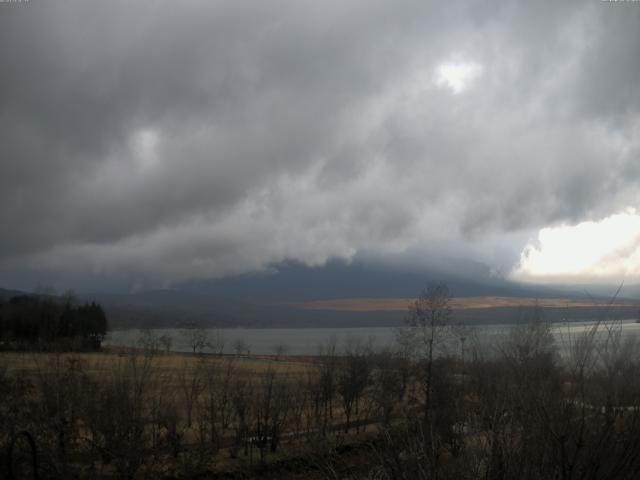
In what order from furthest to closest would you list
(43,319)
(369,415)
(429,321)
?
(43,319), (429,321), (369,415)

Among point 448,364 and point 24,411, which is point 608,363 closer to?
point 24,411

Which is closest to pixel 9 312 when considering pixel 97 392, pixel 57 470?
pixel 97 392

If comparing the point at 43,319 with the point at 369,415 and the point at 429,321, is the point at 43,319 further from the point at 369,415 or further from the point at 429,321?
the point at 429,321

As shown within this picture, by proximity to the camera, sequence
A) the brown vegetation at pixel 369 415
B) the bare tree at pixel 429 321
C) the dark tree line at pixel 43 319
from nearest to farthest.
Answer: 1. the brown vegetation at pixel 369 415
2. the bare tree at pixel 429 321
3. the dark tree line at pixel 43 319

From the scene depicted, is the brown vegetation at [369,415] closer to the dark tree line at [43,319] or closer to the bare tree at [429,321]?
the bare tree at [429,321]

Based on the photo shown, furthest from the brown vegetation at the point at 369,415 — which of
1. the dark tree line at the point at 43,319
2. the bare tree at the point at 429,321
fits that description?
the dark tree line at the point at 43,319

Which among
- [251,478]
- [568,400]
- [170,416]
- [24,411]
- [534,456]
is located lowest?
[251,478]

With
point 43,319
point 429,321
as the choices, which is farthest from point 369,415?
point 43,319

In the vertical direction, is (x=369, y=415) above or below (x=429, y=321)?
below

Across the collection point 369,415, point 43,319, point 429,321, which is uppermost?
point 429,321

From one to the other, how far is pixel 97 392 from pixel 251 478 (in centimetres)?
936

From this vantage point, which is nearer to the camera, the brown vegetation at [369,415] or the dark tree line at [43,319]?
the brown vegetation at [369,415]

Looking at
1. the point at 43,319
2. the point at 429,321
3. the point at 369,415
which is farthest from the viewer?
the point at 43,319

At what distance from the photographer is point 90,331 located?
317ft
